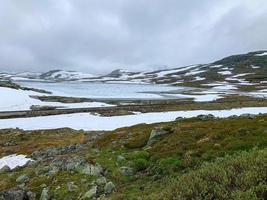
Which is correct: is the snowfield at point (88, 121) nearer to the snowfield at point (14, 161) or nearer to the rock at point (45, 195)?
the snowfield at point (14, 161)

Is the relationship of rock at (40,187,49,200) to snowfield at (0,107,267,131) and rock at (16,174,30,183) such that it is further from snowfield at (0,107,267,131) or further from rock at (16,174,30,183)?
snowfield at (0,107,267,131)

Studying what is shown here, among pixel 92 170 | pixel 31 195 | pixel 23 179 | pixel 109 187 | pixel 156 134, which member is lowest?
pixel 23 179

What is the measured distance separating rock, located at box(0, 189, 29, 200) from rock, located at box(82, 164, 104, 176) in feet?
9.99

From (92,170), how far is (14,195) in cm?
384

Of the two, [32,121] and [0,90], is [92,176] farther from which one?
[0,90]

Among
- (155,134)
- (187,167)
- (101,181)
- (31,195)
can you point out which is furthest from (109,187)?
(155,134)

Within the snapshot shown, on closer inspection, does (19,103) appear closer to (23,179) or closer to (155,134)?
(155,134)

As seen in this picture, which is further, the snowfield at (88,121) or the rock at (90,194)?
the snowfield at (88,121)

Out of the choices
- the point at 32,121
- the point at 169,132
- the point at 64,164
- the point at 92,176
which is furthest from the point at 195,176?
the point at 32,121

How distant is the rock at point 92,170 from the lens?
61.4ft

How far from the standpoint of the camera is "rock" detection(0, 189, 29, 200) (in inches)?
665

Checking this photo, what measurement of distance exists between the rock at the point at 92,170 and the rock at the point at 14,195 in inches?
120

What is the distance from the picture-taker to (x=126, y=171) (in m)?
18.4

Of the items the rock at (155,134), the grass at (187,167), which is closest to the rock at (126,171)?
the grass at (187,167)
